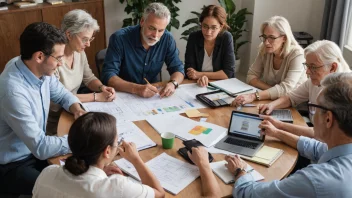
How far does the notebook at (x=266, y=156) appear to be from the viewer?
65.8 inches

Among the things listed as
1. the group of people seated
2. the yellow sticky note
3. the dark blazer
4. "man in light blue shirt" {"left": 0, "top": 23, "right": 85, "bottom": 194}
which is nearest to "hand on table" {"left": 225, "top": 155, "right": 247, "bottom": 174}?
the group of people seated

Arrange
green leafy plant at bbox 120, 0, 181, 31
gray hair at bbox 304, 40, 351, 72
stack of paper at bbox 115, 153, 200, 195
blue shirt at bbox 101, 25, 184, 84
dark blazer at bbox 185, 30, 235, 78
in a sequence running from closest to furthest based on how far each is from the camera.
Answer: stack of paper at bbox 115, 153, 200, 195
gray hair at bbox 304, 40, 351, 72
blue shirt at bbox 101, 25, 184, 84
dark blazer at bbox 185, 30, 235, 78
green leafy plant at bbox 120, 0, 181, 31

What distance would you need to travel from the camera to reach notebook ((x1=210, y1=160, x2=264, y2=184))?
1.55 meters

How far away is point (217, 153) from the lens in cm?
175

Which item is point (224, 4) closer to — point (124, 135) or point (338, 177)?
point (124, 135)

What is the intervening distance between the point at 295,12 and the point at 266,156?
297 centimetres

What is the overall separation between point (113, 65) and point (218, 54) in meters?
0.87

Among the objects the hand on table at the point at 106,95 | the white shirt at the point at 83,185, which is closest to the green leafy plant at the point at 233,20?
the hand on table at the point at 106,95

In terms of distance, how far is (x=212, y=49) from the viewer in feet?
Answer: 9.70

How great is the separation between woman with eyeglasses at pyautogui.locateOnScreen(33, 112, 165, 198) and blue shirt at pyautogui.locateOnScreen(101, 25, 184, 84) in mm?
1364

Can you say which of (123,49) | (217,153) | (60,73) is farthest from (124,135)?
(123,49)

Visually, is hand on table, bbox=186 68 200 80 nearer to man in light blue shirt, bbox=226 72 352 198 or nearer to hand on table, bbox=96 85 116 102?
hand on table, bbox=96 85 116 102

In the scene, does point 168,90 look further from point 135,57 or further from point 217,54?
point 217,54

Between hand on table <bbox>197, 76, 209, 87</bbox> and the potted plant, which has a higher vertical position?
the potted plant
